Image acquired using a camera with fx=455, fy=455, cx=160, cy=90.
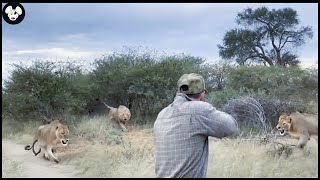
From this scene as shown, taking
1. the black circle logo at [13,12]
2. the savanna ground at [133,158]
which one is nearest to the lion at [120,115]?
the savanna ground at [133,158]

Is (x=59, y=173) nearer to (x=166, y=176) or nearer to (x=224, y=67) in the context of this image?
(x=166, y=176)

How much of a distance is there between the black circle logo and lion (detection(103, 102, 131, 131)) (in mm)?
4388

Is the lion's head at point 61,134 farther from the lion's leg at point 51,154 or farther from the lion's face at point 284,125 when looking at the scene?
the lion's face at point 284,125

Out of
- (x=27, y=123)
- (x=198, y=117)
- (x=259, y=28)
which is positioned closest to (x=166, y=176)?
(x=198, y=117)

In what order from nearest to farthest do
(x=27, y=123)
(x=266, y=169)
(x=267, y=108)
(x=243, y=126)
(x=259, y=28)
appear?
(x=266, y=169)
(x=243, y=126)
(x=267, y=108)
(x=27, y=123)
(x=259, y=28)

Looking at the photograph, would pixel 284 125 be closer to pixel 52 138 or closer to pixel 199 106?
pixel 52 138

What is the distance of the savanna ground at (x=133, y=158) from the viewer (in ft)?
15.3

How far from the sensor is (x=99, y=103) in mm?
9008

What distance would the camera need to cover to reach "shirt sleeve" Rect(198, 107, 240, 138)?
212cm

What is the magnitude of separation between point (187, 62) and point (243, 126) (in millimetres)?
3012

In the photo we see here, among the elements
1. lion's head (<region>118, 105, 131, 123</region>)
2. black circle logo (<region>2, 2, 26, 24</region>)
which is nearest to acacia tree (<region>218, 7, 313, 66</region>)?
lion's head (<region>118, 105, 131, 123</region>)

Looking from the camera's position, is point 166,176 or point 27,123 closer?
point 166,176

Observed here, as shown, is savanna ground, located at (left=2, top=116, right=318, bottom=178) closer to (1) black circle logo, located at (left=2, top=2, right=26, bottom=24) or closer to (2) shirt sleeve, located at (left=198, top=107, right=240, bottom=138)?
(1) black circle logo, located at (left=2, top=2, right=26, bottom=24)

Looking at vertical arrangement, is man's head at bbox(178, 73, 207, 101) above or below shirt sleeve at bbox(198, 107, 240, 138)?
above
